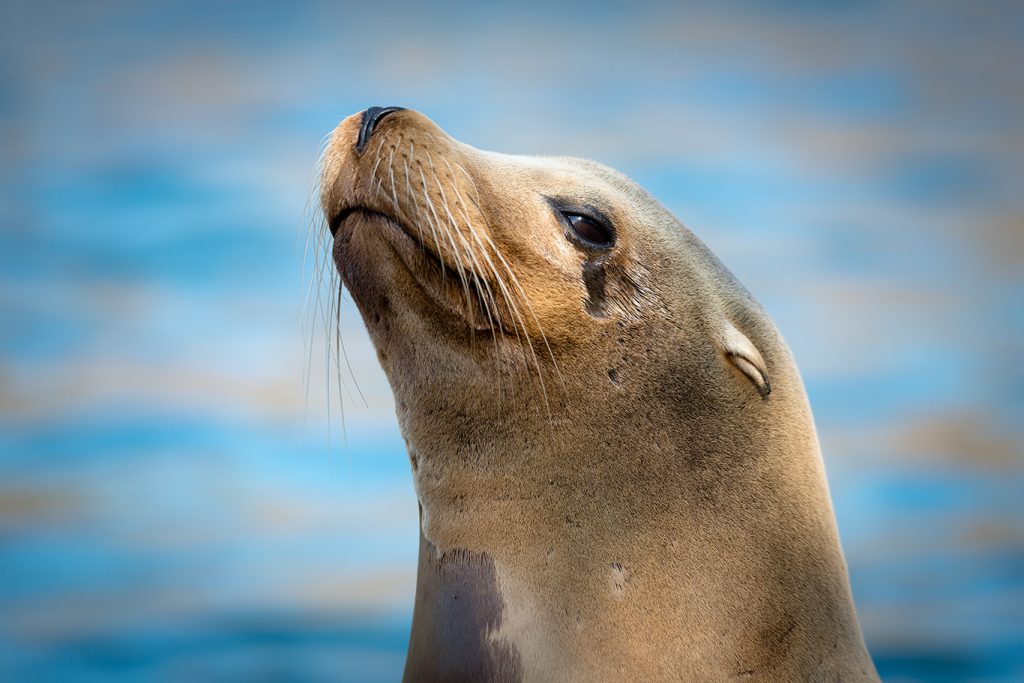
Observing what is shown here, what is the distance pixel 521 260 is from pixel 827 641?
1431 millimetres

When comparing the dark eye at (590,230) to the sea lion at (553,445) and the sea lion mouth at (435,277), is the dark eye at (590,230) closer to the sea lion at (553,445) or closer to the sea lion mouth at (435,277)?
the sea lion at (553,445)

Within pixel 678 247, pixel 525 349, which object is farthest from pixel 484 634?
pixel 678 247

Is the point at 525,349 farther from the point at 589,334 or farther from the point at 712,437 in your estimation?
the point at 712,437

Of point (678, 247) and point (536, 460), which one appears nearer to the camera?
point (536, 460)

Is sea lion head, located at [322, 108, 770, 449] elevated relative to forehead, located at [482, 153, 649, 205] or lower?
lower

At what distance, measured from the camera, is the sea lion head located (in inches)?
133

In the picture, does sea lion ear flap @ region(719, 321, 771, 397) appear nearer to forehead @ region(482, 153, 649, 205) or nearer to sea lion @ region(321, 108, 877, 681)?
sea lion @ region(321, 108, 877, 681)

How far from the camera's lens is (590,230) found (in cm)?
360

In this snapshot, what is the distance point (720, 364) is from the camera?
3629mm

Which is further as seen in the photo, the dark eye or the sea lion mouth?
the dark eye

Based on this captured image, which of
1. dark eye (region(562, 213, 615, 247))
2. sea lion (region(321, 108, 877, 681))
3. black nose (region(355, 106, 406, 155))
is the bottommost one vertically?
sea lion (region(321, 108, 877, 681))

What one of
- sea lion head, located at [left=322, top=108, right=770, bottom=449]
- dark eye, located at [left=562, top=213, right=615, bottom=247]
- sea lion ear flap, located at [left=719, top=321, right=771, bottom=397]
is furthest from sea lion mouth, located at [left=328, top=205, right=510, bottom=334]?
sea lion ear flap, located at [left=719, top=321, right=771, bottom=397]

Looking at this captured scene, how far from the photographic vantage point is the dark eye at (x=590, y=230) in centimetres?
357

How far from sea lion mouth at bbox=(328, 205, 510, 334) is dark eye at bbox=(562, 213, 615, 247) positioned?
0.38 meters
